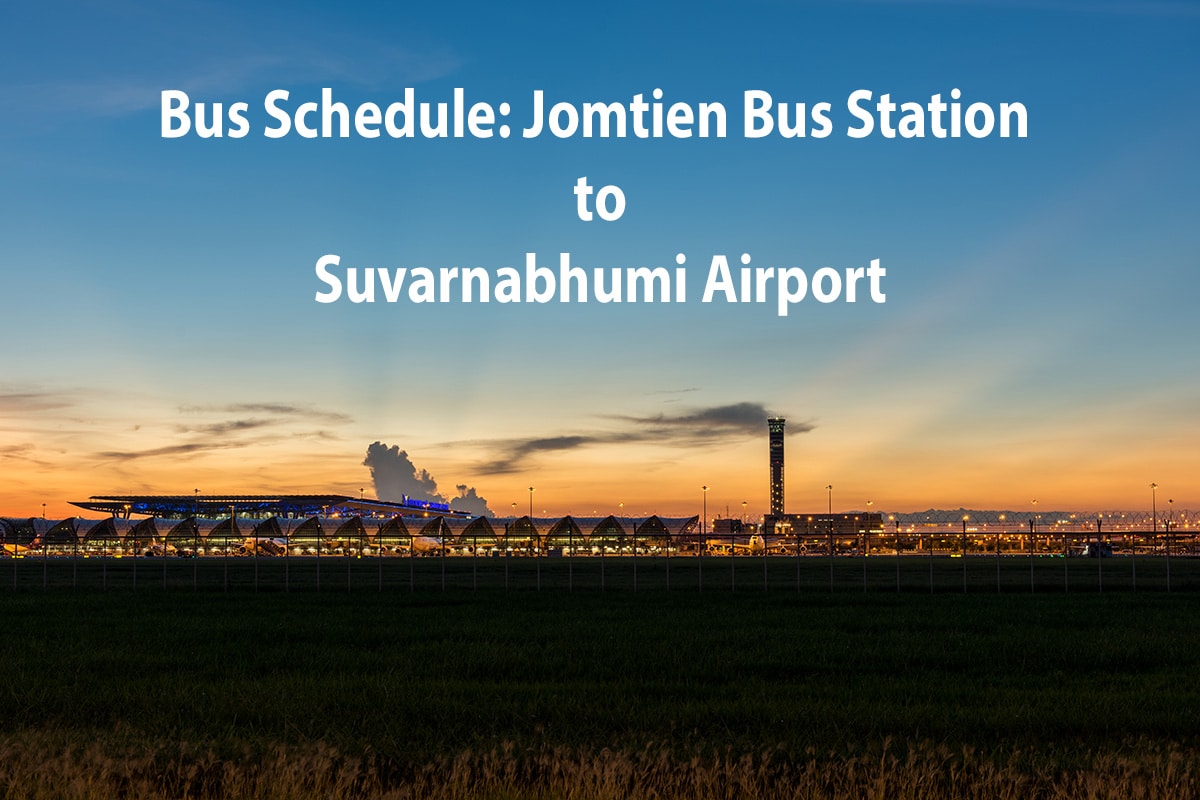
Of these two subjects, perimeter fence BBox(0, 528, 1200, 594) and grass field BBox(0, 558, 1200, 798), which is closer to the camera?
grass field BBox(0, 558, 1200, 798)

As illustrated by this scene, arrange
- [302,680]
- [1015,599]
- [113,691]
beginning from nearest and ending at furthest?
[113,691] < [302,680] < [1015,599]

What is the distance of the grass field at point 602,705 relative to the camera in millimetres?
10562

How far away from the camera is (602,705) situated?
1592 centimetres

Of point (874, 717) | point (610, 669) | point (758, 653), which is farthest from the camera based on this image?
point (758, 653)

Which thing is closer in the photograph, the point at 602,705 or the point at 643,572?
the point at 602,705

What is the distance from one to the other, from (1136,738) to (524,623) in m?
17.5

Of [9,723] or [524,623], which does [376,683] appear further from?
[524,623]

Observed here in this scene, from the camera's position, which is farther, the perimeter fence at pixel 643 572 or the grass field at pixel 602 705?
the perimeter fence at pixel 643 572

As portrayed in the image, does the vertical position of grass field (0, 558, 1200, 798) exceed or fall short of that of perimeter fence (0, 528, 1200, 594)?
it exceeds it

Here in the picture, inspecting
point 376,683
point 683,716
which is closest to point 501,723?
point 683,716

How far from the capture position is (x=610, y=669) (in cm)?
1988

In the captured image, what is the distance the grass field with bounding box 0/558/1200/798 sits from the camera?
10562 mm

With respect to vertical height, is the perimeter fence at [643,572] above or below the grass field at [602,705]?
below

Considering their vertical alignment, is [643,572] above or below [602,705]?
below
